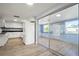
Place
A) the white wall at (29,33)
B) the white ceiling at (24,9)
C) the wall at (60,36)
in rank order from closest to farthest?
the white ceiling at (24,9)
the wall at (60,36)
the white wall at (29,33)

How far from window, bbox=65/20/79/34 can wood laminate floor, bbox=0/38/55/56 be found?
1.91ft

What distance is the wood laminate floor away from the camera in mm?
1712

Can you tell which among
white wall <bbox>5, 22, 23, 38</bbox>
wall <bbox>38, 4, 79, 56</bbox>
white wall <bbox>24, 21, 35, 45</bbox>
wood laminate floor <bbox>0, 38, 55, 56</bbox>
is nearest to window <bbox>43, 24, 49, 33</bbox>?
wall <bbox>38, 4, 79, 56</bbox>

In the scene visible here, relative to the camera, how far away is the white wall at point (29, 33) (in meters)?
1.89

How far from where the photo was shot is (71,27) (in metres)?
1.81

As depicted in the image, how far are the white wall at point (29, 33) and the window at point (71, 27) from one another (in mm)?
693

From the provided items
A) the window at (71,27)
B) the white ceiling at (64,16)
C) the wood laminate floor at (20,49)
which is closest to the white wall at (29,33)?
the wood laminate floor at (20,49)

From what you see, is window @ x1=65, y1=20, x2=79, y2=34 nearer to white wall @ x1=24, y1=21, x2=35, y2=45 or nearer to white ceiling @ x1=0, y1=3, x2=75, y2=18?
white ceiling @ x1=0, y1=3, x2=75, y2=18

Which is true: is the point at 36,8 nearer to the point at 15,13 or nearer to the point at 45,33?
the point at 15,13

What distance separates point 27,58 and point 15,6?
→ 0.97m

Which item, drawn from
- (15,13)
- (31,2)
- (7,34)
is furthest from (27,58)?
(31,2)

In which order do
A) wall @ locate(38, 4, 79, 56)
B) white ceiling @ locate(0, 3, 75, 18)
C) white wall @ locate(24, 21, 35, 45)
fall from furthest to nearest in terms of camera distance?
white wall @ locate(24, 21, 35, 45), wall @ locate(38, 4, 79, 56), white ceiling @ locate(0, 3, 75, 18)

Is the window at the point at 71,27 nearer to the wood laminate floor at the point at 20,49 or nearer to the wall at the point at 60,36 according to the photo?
the wall at the point at 60,36

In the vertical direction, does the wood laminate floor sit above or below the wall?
below
